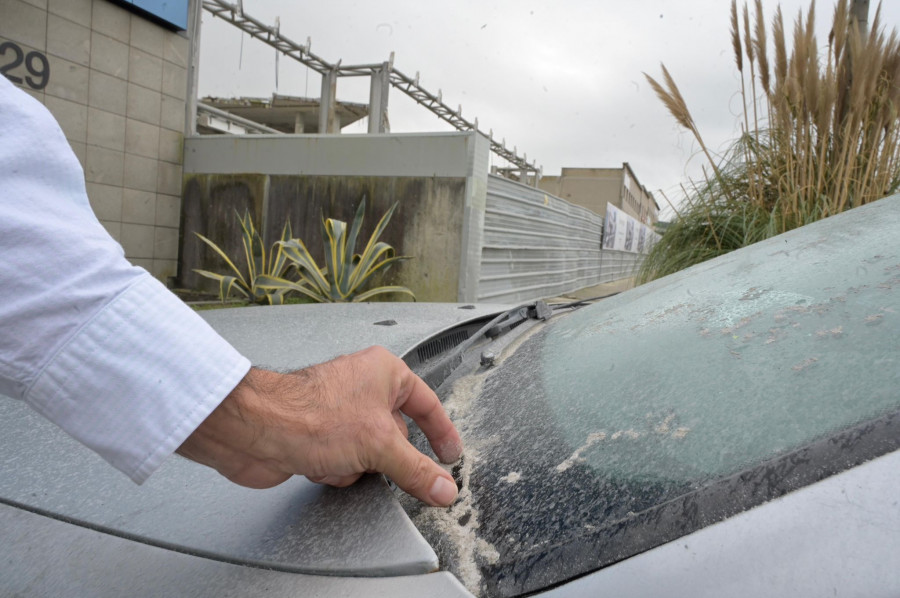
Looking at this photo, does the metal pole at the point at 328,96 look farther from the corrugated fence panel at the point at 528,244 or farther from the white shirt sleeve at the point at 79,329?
the white shirt sleeve at the point at 79,329

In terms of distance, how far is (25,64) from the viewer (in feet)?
17.7

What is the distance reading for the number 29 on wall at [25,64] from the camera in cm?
526

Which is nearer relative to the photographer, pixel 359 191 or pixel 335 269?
pixel 335 269

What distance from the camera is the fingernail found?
0.68m

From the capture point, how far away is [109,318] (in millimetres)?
599

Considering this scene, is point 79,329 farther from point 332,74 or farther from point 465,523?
point 332,74

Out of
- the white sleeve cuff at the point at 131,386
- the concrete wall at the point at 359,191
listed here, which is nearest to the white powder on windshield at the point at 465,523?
the white sleeve cuff at the point at 131,386

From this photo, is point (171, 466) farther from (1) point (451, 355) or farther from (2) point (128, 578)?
(1) point (451, 355)

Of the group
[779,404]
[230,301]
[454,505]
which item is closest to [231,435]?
[454,505]

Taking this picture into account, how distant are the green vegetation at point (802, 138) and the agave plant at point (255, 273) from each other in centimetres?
332

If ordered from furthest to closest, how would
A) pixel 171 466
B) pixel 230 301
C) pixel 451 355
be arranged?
pixel 230 301, pixel 451 355, pixel 171 466

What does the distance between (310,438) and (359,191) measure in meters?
5.73

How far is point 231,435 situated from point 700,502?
496 millimetres

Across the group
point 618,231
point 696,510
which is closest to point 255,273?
point 696,510
